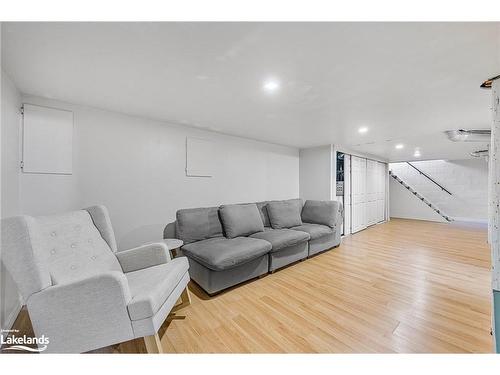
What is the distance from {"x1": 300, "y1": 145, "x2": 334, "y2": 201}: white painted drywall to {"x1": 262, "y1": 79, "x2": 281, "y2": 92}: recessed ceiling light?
309 centimetres

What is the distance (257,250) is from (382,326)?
1.31m

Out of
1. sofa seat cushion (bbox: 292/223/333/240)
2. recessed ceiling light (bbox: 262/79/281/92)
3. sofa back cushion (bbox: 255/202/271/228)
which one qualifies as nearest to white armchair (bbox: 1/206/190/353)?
recessed ceiling light (bbox: 262/79/281/92)

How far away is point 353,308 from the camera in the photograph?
191 centimetres

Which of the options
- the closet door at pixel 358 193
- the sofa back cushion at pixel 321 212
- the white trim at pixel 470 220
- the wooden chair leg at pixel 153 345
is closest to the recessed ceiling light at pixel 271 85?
the wooden chair leg at pixel 153 345

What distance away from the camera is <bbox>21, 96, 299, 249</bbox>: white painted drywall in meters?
2.16

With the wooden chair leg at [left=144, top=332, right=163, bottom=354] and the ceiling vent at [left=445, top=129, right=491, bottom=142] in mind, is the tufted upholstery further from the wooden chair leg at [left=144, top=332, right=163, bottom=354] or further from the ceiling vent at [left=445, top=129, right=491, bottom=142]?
the ceiling vent at [left=445, top=129, right=491, bottom=142]

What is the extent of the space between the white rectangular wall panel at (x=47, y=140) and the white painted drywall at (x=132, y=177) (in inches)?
2.9

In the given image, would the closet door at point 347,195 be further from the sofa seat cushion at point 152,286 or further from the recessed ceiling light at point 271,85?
the sofa seat cushion at point 152,286

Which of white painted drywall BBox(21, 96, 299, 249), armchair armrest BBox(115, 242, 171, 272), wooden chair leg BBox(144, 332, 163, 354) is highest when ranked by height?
white painted drywall BBox(21, 96, 299, 249)

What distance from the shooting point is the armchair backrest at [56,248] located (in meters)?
1.12

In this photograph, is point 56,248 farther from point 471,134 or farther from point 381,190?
point 381,190
